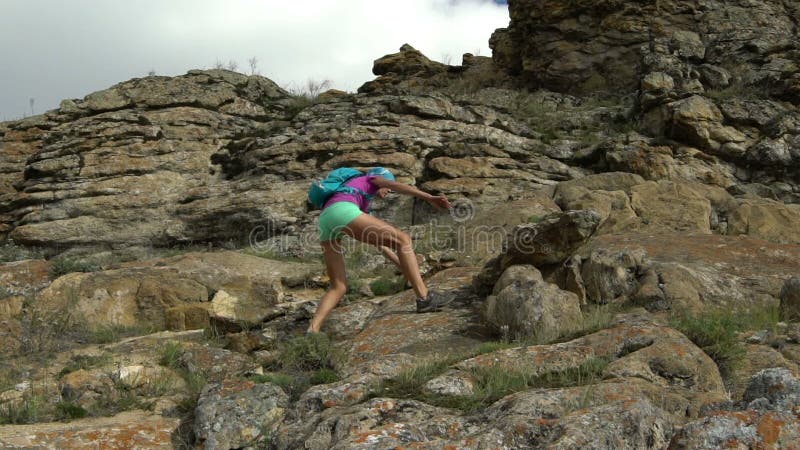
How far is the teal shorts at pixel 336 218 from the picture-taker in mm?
6023

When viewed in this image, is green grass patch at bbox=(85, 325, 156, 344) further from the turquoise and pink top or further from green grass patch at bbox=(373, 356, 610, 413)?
green grass patch at bbox=(373, 356, 610, 413)

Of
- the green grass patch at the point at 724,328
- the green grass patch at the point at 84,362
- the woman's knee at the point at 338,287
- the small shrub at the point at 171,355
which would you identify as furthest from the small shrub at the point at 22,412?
the green grass patch at the point at 724,328

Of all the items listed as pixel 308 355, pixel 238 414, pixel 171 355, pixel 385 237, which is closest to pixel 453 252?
pixel 385 237

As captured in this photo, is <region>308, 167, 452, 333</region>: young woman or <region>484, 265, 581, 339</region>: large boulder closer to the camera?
<region>484, 265, 581, 339</region>: large boulder

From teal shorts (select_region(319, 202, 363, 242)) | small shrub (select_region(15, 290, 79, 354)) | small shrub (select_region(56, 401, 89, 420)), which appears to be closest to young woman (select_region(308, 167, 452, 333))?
teal shorts (select_region(319, 202, 363, 242))

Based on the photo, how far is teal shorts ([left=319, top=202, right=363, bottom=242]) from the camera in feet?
19.8

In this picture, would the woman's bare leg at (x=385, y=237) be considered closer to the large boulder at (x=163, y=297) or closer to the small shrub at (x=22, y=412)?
the large boulder at (x=163, y=297)

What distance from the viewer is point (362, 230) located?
5996 millimetres

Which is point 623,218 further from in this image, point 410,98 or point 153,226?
point 153,226

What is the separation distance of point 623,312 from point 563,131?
31.2ft

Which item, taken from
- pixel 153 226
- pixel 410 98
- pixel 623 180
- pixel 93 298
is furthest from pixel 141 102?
pixel 623 180

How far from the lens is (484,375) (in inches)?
167

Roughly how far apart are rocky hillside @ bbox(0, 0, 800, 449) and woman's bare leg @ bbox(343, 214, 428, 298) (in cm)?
48

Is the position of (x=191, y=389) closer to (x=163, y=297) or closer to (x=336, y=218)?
(x=336, y=218)
